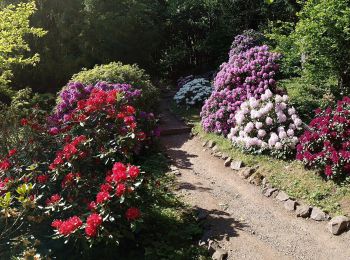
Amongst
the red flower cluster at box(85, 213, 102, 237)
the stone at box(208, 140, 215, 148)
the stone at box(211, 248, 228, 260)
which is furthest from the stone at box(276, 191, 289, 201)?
the red flower cluster at box(85, 213, 102, 237)

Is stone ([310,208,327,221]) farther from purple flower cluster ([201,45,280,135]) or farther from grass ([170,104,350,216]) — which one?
purple flower cluster ([201,45,280,135])

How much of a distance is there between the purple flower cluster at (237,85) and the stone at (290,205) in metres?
2.87

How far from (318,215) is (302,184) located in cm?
78

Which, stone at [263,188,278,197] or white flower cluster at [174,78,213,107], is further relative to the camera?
white flower cluster at [174,78,213,107]

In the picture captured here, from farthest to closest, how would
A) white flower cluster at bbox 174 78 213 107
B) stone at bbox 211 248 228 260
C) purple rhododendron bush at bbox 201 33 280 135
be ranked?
1. white flower cluster at bbox 174 78 213 107
2. purple rhododendron bush at bbox 201 33 280 135
3. stone at bbox 211 248 228 260

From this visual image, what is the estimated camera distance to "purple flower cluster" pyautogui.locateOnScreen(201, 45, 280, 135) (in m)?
8.68

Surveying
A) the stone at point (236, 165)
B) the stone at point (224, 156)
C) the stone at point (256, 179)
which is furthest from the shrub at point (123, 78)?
the stone at point (256, 179)

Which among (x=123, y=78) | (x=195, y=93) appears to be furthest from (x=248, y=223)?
(x=195, y=93)

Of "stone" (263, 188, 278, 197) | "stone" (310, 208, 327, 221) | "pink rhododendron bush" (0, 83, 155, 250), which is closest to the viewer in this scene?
"pink rhododendron bush" (0, 83, 155, 250)

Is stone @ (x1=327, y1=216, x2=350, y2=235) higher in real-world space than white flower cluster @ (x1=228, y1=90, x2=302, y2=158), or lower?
lower

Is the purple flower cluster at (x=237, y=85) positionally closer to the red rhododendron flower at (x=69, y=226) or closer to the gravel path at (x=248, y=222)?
the gravel path at (x=248, y=222)

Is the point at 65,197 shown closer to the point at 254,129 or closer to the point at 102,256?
the point at 102,256

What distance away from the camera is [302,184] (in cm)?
619

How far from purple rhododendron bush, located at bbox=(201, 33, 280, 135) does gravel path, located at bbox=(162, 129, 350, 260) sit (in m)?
1.47
